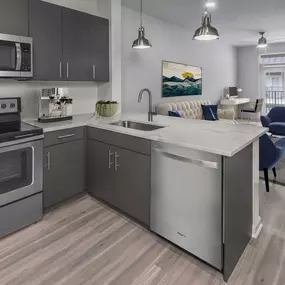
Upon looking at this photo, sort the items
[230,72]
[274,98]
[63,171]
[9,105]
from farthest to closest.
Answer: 1. [274,98]
2. [230,72]
3. [63,171]
4. [9,105]

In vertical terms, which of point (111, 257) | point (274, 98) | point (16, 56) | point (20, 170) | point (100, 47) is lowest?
point (111, 257)

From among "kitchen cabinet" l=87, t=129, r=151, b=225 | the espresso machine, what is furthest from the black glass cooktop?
"kitchen cabinet" l=87, t=129, r=151, b=225

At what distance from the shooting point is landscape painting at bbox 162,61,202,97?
556cm

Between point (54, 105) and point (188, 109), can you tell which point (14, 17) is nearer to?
point (54, 105)

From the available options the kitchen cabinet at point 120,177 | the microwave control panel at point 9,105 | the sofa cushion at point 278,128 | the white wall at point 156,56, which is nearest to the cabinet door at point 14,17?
the microwave control panel at point 9,105

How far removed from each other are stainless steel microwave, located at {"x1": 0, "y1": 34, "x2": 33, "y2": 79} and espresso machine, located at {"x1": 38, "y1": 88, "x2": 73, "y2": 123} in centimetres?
39

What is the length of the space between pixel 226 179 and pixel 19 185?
69.7 inches

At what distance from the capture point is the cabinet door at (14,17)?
2461 mm

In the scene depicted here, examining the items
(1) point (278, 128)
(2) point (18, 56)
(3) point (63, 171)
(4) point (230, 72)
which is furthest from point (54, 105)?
(4) point (230, 72)

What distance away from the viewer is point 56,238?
228 centimetres

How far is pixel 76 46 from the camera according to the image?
3.15m

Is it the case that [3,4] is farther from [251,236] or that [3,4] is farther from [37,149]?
[251,236]

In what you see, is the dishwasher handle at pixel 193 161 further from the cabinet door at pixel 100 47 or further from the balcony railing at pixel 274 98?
the balcony railing at pixel 274 98

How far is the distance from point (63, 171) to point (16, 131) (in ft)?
2.30
